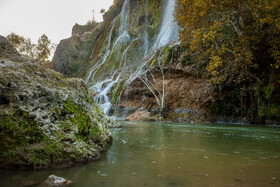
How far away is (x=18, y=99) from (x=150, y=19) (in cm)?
3043

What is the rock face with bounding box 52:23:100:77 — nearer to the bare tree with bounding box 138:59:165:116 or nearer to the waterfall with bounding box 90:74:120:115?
the waterfall with bounding box 90:74:120:115

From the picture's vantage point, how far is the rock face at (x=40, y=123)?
8.12ft

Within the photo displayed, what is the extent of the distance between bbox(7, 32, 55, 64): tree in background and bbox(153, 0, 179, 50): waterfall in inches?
763

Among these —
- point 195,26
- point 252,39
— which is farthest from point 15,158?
point 252,39

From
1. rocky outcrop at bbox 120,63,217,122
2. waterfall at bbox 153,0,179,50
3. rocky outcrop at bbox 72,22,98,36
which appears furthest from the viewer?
rocky outcrop at bbox 72,22,98,36

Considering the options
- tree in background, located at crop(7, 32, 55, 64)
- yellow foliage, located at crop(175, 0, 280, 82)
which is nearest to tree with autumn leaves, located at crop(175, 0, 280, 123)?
yellow foliage, located at crop(175, 0, 280, 82)

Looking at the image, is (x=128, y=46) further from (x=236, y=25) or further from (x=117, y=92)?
(x=236, y=25)

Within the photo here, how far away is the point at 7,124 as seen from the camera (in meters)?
2.52

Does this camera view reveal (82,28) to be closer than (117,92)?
No

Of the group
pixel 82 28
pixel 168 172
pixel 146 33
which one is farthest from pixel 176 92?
pixel 82 28

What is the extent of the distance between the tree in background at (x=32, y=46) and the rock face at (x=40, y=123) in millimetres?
30599

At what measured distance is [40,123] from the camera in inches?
106

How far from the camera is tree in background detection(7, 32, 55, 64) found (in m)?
29.1

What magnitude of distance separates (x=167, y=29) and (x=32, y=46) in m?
22.1
